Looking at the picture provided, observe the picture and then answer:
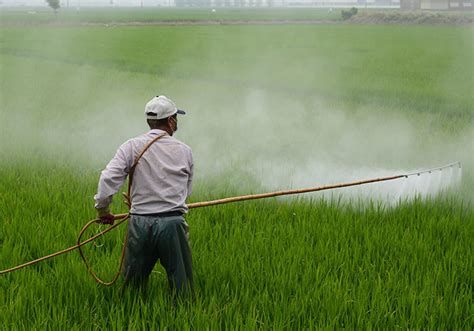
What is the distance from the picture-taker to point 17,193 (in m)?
4.79

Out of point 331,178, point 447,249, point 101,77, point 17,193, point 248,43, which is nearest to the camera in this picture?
point 447,249

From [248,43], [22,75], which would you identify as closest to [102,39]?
[248,43]

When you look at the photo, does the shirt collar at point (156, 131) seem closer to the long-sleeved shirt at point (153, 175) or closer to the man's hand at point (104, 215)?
the long-sleeved shirt at point (153, 175)

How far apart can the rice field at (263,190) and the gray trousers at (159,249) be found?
10cm

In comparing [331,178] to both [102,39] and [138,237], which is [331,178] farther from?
[102,39]

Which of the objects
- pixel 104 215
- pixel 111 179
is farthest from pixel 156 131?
pixel 104 215

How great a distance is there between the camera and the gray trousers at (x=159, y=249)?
2738 mm

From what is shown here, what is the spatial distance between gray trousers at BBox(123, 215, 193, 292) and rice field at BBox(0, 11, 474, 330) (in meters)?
0.10

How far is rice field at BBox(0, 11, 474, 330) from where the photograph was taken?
2.83 meters

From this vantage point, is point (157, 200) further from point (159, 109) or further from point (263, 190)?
point (263, 190)

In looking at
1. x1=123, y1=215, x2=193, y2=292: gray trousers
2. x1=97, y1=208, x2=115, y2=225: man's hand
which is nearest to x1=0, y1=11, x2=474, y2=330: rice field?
x1=123, y1=215, x2=193, y2=292: gray trousers

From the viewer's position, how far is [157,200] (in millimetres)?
2742

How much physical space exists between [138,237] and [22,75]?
37.5 feet

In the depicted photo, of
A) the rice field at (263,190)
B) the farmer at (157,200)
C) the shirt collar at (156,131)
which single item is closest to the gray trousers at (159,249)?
the farmer at (157,200)
